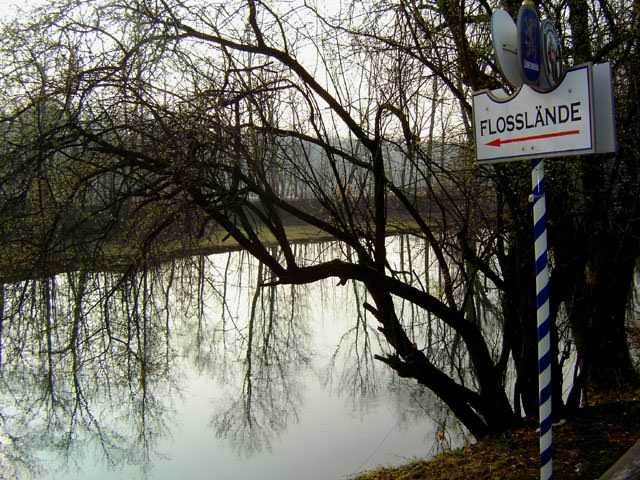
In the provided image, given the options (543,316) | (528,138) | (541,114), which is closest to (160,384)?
(543,316)

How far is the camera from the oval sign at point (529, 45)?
315 cm

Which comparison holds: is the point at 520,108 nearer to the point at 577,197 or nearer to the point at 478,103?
the point at 478,103

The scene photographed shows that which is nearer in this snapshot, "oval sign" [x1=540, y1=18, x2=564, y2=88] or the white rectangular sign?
the white rectangular sign

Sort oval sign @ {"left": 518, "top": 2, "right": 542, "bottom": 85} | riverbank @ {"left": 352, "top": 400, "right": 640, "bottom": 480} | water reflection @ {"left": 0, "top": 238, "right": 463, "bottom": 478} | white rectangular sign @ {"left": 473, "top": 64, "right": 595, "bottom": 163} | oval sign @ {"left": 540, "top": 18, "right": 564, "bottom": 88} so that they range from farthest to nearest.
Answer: water reflection @ {"left": 0, "top": 238, "right": 463, "bottom": 478} < riverbank @ {"left": 352, "top": 400, "right": 640, "bottom": 480} < oval sign @ {"left": 540, "top": 18, "right": 564, "bottom": 88} < oval sign @ {"left": 518, "top": 2, "right": 542, "bottom": 85} < white rectangular sign @ {"left": 473, "top": 64, "right": 595, "bottom": 163}

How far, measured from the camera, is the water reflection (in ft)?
23.3

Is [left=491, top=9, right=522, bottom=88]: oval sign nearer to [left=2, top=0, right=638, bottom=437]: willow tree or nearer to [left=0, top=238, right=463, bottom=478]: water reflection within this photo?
[left=2, top=0, right=638, bottom=437]: willow tree

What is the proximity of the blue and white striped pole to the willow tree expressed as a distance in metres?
1.76

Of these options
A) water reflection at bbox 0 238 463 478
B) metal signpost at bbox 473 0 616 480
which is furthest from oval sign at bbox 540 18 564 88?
water reflection at bbox 0 238 463 478

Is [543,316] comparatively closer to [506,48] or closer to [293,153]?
[506,48]

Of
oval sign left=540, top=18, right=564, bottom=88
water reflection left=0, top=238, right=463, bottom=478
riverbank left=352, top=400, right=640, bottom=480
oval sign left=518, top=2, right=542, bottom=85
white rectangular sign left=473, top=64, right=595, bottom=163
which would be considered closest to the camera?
white rectangular sign left=473, top=64, right=595, bottom=163

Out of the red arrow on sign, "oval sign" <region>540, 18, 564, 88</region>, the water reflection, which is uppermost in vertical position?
"oval sign" <region>540, 18, 564, 88</region>

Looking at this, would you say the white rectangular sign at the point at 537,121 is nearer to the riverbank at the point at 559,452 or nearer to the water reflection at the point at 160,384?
the riverbank at the point at 559,452

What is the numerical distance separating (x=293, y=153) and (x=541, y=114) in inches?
123

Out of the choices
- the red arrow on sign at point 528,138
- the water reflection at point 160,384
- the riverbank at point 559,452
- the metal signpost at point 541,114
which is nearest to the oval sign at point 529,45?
the metal signpost at point 541,114
